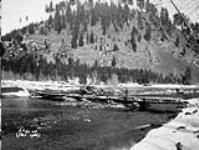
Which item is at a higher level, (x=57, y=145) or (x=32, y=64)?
(x=32, y=64)

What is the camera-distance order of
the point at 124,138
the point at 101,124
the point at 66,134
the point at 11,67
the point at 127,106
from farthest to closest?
the point at 11,67 < the point at 127,106 < the point at 101,124 < the point at 66,134 < the point at 124,138

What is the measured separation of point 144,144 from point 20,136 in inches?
569

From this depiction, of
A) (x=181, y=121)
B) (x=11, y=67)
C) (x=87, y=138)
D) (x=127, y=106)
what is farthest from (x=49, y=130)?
(x=11, y=67)

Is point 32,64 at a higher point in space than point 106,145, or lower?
higher

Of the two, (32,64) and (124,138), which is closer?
(124,138)

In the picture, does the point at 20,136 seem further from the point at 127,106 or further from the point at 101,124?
the point at 127,106

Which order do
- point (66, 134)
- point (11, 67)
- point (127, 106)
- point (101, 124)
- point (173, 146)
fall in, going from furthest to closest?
point (11, 67)
point (127, 106)
point (101, 124)
point (66, 134)
point (173, 146)

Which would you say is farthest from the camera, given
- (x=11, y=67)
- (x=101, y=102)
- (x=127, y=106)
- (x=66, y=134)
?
(x=11, y=67)

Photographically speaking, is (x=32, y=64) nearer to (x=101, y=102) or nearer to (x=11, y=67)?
(x=11, y=67)

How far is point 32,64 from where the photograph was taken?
18800 centimetres

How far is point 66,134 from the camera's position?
32656 mm

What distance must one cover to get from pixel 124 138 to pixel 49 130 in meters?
9.16

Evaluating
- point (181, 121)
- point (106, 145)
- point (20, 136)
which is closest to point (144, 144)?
point (106, 145)

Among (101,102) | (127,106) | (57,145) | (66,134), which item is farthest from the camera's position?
(101,102)
